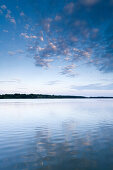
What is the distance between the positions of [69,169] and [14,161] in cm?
395

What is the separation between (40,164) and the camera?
8.89m

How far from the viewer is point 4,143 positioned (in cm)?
1345

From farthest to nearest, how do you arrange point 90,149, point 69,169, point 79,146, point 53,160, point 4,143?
1. point 4,143
2. point 79,146
3. point 90,149
4. point 53,160
5. point 69,169

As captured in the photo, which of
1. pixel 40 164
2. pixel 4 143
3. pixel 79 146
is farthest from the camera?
pixel 4 143

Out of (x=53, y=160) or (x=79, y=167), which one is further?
(x=53, y=160)

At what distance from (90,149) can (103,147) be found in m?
1.40

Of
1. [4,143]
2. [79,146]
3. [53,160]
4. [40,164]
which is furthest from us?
[4,143]

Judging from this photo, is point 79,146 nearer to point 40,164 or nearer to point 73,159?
point 73,159

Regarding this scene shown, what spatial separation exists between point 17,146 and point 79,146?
233 inches

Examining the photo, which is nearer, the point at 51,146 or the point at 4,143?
the point at 51,146

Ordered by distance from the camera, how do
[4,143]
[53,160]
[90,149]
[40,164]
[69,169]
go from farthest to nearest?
[4,143]
[90,149]
[53,160]
[40,164]
[69,169]

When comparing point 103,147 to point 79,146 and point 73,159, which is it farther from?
point 73,159

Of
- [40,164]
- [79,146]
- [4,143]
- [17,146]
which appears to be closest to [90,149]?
[79,146]

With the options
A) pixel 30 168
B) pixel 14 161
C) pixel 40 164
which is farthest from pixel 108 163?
pixel 14 161
